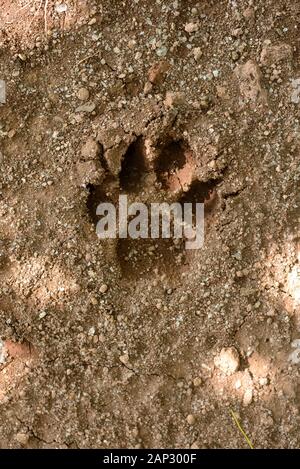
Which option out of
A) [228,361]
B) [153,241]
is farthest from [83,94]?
[228,361]

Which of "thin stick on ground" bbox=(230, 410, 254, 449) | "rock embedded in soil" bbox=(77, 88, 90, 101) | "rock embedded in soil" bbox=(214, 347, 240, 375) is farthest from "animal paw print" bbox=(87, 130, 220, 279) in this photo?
"thin stick on ground" bbox=(230, 410, 254, 449)

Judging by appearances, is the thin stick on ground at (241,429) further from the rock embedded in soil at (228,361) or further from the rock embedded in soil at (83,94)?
the rock embedded in soil at (83,94)

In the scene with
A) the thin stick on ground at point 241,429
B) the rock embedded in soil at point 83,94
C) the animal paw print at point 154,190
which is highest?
the rock embedded in soil at point 83,94

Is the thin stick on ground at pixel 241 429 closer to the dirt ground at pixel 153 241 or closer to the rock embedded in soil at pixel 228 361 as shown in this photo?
the dirt ground at pixel 153 241

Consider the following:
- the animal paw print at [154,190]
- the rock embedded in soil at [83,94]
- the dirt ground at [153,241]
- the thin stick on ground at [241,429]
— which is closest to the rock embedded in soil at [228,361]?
the dirt ground at [153,241]

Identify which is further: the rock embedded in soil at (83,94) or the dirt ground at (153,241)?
the rock embedded in soil at (83,94)

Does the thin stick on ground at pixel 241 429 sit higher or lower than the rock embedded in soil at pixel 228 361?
lower
